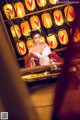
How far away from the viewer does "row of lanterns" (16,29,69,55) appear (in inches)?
184

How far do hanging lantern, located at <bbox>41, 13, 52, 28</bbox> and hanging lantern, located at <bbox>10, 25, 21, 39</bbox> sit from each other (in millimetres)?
484

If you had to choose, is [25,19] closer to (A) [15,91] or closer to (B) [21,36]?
(B) [21,36]

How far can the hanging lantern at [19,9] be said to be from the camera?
15.3 feet

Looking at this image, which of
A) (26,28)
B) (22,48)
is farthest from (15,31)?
(22,48)

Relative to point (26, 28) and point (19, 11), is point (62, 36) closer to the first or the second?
point (26, 28)

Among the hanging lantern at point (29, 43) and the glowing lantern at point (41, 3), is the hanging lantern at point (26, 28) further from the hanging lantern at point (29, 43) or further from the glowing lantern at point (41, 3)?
the glowing lantern at point (41, 3)

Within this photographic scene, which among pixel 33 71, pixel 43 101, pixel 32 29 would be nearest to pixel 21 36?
pixel 32 29

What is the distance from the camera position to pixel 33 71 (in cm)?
419

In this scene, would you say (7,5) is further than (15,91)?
Yes

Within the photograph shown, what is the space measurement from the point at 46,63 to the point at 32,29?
751 mm

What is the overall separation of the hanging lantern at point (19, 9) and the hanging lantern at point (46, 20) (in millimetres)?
364

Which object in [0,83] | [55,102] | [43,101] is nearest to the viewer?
[0,83]

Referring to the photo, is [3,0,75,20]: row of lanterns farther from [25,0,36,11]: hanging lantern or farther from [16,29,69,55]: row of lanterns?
[16,29,69,55]: row of lanterns

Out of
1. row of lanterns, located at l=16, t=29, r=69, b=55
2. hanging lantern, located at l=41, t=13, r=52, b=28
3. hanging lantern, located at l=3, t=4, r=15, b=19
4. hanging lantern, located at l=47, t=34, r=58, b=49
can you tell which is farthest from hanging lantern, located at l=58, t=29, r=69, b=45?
hanging lantern, located at l=3, t=4, r=15, b=19
